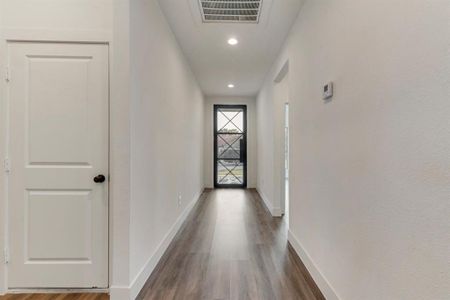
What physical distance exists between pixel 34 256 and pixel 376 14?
2.83 m

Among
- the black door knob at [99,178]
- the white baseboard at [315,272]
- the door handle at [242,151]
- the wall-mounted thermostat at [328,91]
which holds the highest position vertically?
the wall-mounted thermostat at [328,91]

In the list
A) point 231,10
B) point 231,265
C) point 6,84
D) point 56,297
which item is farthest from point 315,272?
point 6,84

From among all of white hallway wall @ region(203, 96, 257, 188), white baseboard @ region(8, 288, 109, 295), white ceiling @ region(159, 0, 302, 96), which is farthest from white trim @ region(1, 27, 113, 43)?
white hallway wall @ region(203, 96, 257, 188)

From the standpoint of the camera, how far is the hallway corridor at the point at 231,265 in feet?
6.51

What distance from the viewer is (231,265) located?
7.98ft

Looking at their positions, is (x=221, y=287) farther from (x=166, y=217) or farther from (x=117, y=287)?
(x=166, y=217)

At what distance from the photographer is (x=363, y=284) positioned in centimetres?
139

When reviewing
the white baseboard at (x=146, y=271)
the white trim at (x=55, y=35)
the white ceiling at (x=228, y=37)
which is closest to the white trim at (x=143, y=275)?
the white baseboard at (x=146, y=271)

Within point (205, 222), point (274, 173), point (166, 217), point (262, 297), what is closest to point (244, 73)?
point (274, 173)

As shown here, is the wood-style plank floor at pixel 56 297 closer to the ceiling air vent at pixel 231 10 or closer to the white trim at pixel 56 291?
the white trim at pixel 56 291

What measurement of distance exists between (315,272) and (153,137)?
188 centimetres

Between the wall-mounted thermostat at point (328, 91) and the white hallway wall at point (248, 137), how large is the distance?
16.7 feet

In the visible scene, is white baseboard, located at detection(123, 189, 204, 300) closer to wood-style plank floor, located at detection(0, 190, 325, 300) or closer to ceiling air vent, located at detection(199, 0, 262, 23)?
wood-style plank floor, located at detection(0, 190, 325, 300)

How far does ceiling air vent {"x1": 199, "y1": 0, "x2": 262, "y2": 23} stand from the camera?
247 cm
